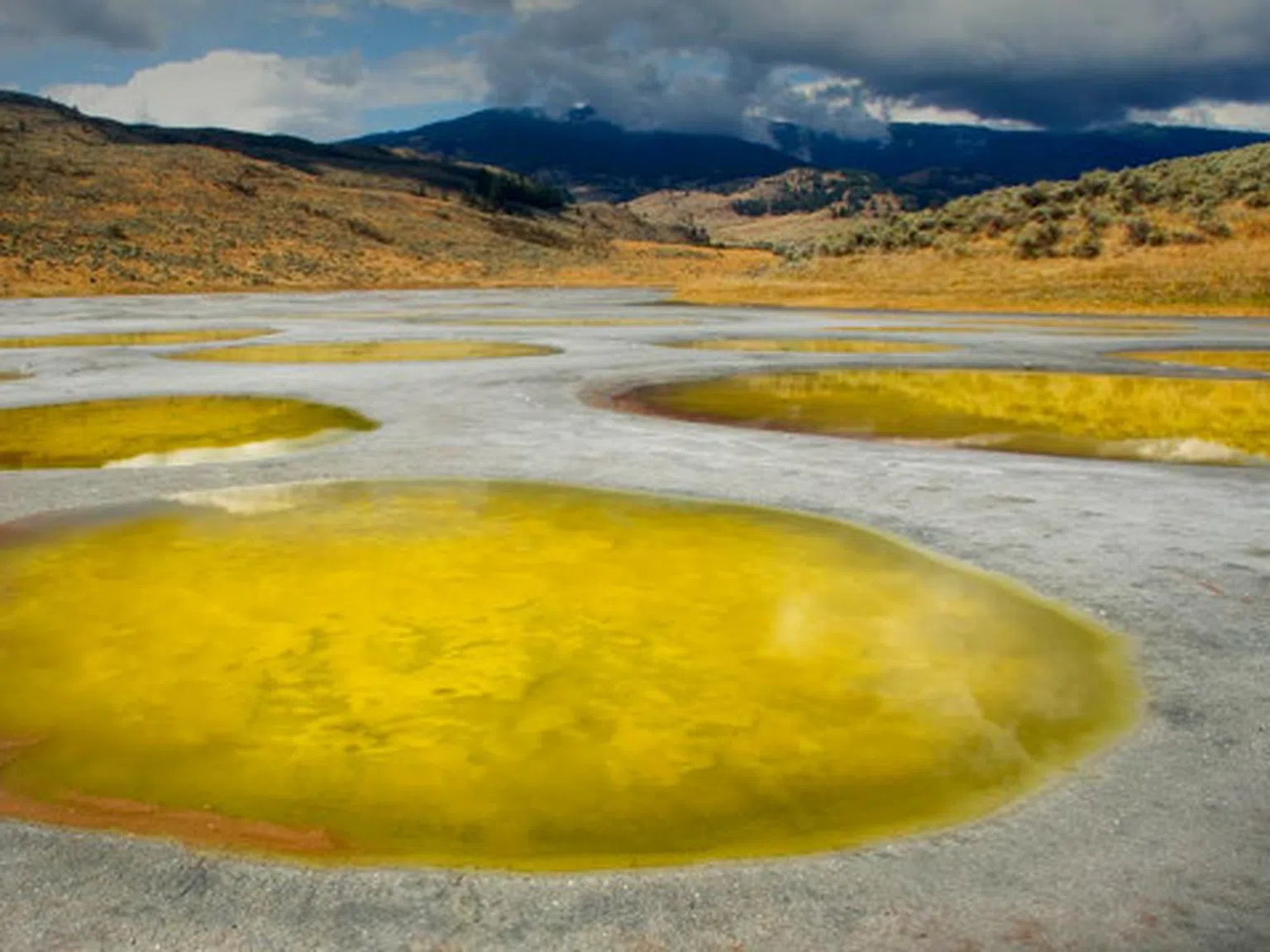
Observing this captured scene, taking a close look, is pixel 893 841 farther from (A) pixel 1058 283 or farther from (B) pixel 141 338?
(A) pixel 1058 283

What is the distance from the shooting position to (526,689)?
6727 mm

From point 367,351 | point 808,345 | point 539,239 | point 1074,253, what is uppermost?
point 1074,253

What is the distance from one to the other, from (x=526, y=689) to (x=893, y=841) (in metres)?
2.50

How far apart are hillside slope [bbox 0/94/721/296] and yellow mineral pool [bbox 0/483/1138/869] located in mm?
68821

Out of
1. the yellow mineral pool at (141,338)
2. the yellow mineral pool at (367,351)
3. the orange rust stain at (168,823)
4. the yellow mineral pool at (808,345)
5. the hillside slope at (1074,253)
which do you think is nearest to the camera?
the orange rust stain at (168,823)

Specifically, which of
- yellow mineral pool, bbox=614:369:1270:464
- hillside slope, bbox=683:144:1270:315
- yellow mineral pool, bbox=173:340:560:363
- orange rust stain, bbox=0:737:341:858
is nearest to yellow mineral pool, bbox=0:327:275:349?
yellow mineral pool, bbox=173:340:560:363

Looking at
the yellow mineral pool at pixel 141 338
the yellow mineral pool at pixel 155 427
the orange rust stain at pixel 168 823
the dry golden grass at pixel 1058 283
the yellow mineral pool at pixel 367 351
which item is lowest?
the yellow mineral pool at pixel 141 338

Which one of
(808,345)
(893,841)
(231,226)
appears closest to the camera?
(893,841)

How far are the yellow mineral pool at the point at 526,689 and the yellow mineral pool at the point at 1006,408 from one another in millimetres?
6593

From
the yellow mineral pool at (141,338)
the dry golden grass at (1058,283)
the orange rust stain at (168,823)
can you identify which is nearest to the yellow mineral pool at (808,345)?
the yellow mineral pool at (141,338)

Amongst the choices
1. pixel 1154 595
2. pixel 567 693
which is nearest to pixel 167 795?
pixel 567 693

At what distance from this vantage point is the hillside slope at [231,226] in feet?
264

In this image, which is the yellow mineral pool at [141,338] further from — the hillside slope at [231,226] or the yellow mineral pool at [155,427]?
the hillside slope at [231,226]

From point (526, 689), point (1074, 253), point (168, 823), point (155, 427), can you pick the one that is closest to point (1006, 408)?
point (155, 427)
